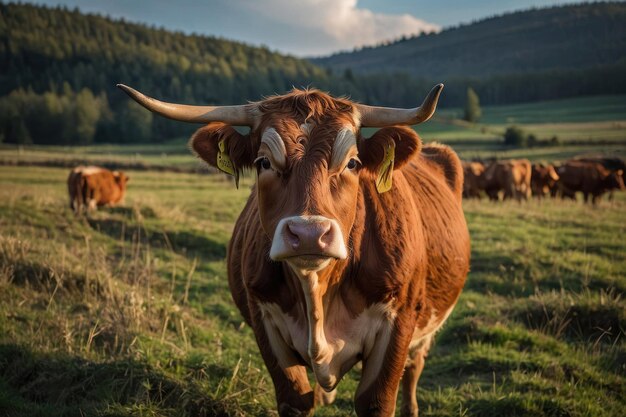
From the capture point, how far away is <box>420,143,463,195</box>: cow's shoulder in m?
5.96

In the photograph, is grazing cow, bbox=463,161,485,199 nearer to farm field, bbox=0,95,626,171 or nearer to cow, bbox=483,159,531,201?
cow, bbox=483,159,531,201

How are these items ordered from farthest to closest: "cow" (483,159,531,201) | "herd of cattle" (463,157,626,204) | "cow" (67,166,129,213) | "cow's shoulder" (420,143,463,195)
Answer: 1. "herd of cattle" (463,157,626,204)
2. "cow" (483,159,531,201)
3. "cow" (67,166,129,213)
4. "cow's shoulder" (420,143,463,195)

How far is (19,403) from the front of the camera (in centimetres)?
417

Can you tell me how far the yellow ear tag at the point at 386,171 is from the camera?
3426 millimetres

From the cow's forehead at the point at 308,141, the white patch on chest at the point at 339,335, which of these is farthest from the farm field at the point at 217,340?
the cow's forehead at the point at 308,141

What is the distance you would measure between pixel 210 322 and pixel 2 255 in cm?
283

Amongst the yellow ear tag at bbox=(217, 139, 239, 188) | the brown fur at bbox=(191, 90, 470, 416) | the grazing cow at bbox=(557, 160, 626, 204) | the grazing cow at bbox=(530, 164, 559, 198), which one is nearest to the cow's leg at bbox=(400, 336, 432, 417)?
the brown fur at bbox=(191, 90, 470, 416)

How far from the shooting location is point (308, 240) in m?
2.55

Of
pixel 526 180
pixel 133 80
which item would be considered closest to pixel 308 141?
pixel 526 180

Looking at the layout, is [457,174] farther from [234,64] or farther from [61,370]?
[234,64]

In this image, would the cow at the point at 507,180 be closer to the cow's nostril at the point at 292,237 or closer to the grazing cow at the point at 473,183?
the grazing cow at the point at 473,183

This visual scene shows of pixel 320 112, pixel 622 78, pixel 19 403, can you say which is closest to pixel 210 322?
pixel 19 403

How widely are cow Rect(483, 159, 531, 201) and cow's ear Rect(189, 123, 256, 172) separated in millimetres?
24234

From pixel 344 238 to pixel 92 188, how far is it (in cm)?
1383
